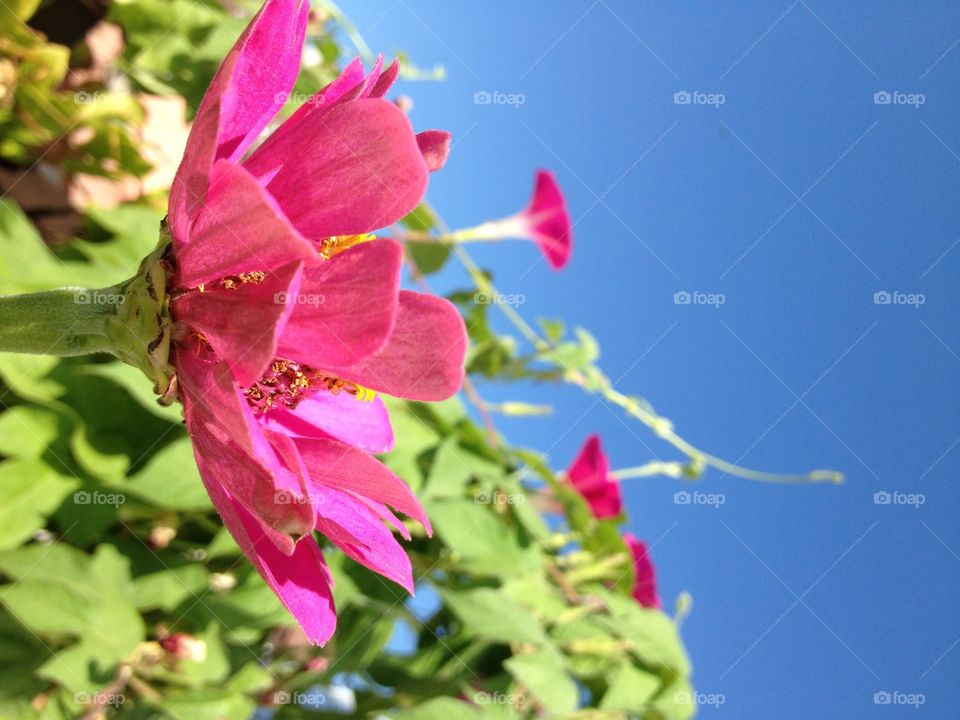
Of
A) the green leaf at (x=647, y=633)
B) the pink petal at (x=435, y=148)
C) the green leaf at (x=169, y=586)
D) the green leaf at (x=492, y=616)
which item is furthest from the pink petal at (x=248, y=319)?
the green leaf at (x=647, y=633)

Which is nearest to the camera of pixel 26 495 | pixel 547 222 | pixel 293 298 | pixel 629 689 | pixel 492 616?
pixel 293 298

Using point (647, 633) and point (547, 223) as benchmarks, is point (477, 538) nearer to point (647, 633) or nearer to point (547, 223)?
point (647, 633)

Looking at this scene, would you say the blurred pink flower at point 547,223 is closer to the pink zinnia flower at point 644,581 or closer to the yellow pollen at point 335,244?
the pink zinnia flower at point 644,581

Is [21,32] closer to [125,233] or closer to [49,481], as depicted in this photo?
[125,233]

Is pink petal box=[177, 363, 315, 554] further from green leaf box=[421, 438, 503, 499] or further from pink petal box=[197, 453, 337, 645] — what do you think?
green leaf box=[421, 438, 503, 499]

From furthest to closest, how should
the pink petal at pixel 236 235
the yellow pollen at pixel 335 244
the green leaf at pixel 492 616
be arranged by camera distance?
the green leaf at pixel 492 616
the yellow pollen at pixel 335 244
the pink petal at pixel 236 235

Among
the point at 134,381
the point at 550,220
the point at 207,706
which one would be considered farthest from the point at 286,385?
the point at 550,220

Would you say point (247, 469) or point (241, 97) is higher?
point (241, 97)
